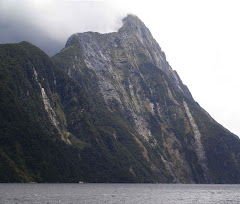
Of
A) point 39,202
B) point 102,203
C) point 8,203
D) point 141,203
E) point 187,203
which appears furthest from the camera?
point 187,203

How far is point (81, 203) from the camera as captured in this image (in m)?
107

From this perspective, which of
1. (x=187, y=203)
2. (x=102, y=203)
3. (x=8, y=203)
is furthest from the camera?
(x=187, y=203)

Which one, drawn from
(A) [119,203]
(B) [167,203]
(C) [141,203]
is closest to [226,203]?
(B) [167,203]

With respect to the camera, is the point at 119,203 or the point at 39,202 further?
the point at 119,203

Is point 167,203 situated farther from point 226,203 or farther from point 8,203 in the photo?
point 8,203

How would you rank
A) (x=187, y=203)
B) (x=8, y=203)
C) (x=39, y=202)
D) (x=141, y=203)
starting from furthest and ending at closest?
1. (x=187, y=203)
2. (x=141, y=203)
3. (x=39, y=202)
4. (x=8, y=203)

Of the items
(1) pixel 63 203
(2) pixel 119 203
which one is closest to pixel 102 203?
(2) pixel 119 203

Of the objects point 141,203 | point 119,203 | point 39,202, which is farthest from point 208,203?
point 39,202

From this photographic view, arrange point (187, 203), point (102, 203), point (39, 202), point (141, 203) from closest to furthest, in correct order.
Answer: point (39, 202) → point (102, 203) → point (141, 203) → point (187, 203)

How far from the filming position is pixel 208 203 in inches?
5059

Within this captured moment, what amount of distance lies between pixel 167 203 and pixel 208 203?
698 inches

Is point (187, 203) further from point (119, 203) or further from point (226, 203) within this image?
point (119, 203)

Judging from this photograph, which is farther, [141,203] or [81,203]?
[141,203]

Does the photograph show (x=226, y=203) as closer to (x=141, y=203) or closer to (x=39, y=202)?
(x=141, y=203)
